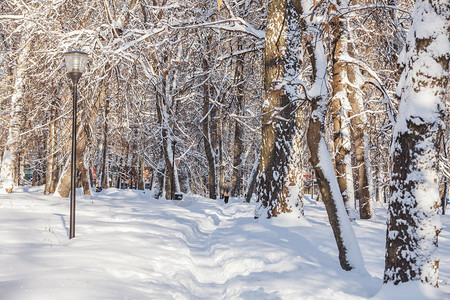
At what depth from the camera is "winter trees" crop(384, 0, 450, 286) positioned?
5.04 m

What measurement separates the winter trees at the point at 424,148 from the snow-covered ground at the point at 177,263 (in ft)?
1.10

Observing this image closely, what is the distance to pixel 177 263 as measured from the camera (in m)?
7.41

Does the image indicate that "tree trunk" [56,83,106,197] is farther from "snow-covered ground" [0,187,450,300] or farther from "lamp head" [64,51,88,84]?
"lamp head" [64,51,88,84]

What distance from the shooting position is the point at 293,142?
11578 millimetres

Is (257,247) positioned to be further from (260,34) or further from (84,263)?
(260,34)

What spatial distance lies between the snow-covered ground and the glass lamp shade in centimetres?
315

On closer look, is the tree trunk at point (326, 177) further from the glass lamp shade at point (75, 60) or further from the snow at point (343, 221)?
the glass lamp shade at point (75, 60)

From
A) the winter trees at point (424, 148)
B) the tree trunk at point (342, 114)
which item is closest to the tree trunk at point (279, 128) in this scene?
the tree trunk at point (342, 114)

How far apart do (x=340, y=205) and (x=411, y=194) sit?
172 centimetres

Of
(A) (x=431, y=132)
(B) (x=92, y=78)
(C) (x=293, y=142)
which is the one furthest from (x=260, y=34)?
(A) (x=431, y=132)

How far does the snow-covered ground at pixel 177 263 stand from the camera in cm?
499

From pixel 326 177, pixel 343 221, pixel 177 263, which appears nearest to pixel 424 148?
pixel 326 177

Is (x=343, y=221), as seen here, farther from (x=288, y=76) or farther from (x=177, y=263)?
(x=288, y=76)

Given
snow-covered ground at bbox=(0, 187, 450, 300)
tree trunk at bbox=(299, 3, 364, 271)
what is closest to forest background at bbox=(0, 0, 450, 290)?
tree trunk at bbox=(299, 3, 364, 271)
